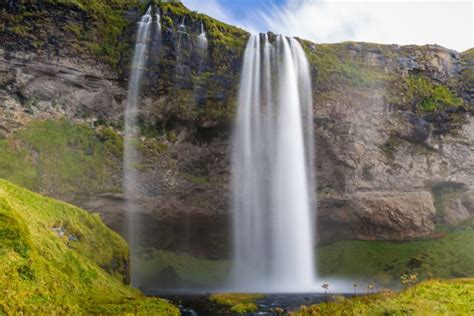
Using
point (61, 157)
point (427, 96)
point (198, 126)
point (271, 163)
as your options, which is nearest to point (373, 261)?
point (271, 163)

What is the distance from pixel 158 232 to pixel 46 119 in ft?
69.9

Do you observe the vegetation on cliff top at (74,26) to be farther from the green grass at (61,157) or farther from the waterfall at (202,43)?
the green grass at (61,157)

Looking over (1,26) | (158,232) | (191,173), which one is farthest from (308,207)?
(1,26)

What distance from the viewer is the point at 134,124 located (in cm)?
5919

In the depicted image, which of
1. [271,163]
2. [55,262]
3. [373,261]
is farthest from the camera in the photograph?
[373,261]

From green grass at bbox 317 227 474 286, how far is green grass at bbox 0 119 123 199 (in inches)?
1321

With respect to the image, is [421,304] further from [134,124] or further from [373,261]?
[134,124]

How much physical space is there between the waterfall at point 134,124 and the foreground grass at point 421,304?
39.6m

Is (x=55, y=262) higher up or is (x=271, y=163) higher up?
(x=271, y=163)

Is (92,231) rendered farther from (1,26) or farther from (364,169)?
(364,169)

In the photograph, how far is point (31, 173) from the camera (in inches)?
1973

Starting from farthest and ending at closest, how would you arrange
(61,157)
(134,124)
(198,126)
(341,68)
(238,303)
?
(341,68), (198,126), (134,124), (61,157), (238,303)

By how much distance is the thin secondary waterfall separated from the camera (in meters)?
57.3

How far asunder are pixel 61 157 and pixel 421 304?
156 ft
